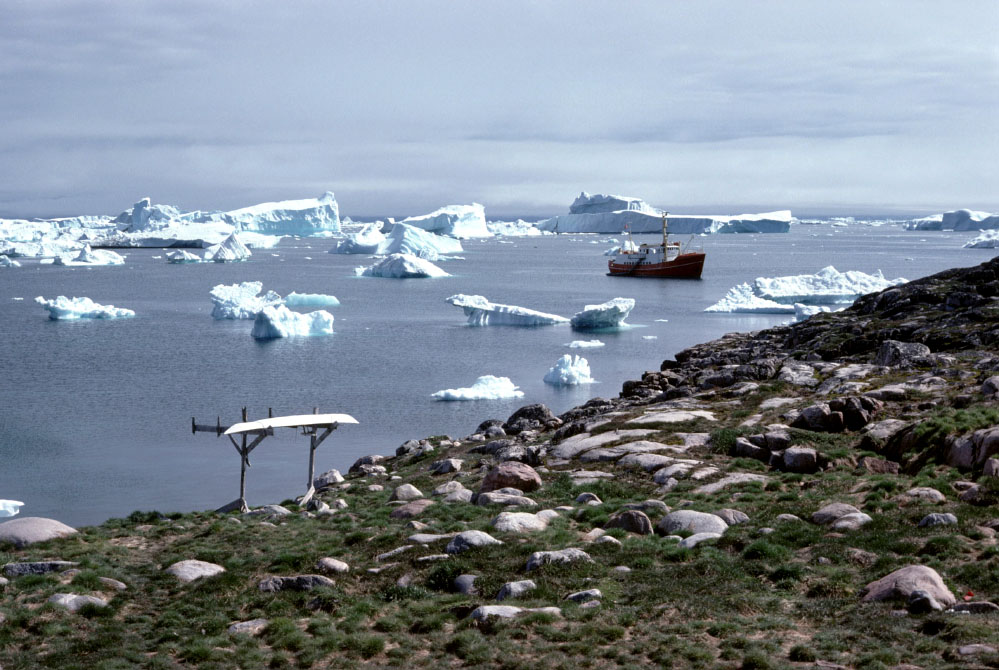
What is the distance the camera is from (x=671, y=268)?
94062 millimetres

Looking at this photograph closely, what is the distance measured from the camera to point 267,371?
4197cm

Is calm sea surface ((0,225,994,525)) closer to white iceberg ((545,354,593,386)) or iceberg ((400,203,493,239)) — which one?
white iceberg ((545,354,593,386))

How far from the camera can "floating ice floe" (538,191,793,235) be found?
178500 millimetres

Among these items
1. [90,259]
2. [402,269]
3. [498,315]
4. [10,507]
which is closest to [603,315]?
[498,315]

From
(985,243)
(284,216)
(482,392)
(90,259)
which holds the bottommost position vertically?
(482,392)

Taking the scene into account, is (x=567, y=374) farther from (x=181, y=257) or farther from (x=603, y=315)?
(x=181, y=257)

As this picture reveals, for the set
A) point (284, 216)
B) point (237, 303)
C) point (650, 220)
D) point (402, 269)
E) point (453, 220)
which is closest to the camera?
point (237, 303)

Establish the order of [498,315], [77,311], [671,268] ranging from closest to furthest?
[498,315] → [77,311] → [671,268]

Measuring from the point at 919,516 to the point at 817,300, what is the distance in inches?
2190

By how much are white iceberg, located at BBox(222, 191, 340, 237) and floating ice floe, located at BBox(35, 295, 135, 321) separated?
8413 centimetres

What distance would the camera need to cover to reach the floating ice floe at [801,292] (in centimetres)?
6372

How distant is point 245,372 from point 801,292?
129ft

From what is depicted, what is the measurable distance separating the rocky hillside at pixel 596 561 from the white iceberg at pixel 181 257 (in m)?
98.5

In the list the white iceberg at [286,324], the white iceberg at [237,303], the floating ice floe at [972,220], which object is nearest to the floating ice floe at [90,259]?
the white iceberg at [237,303]
